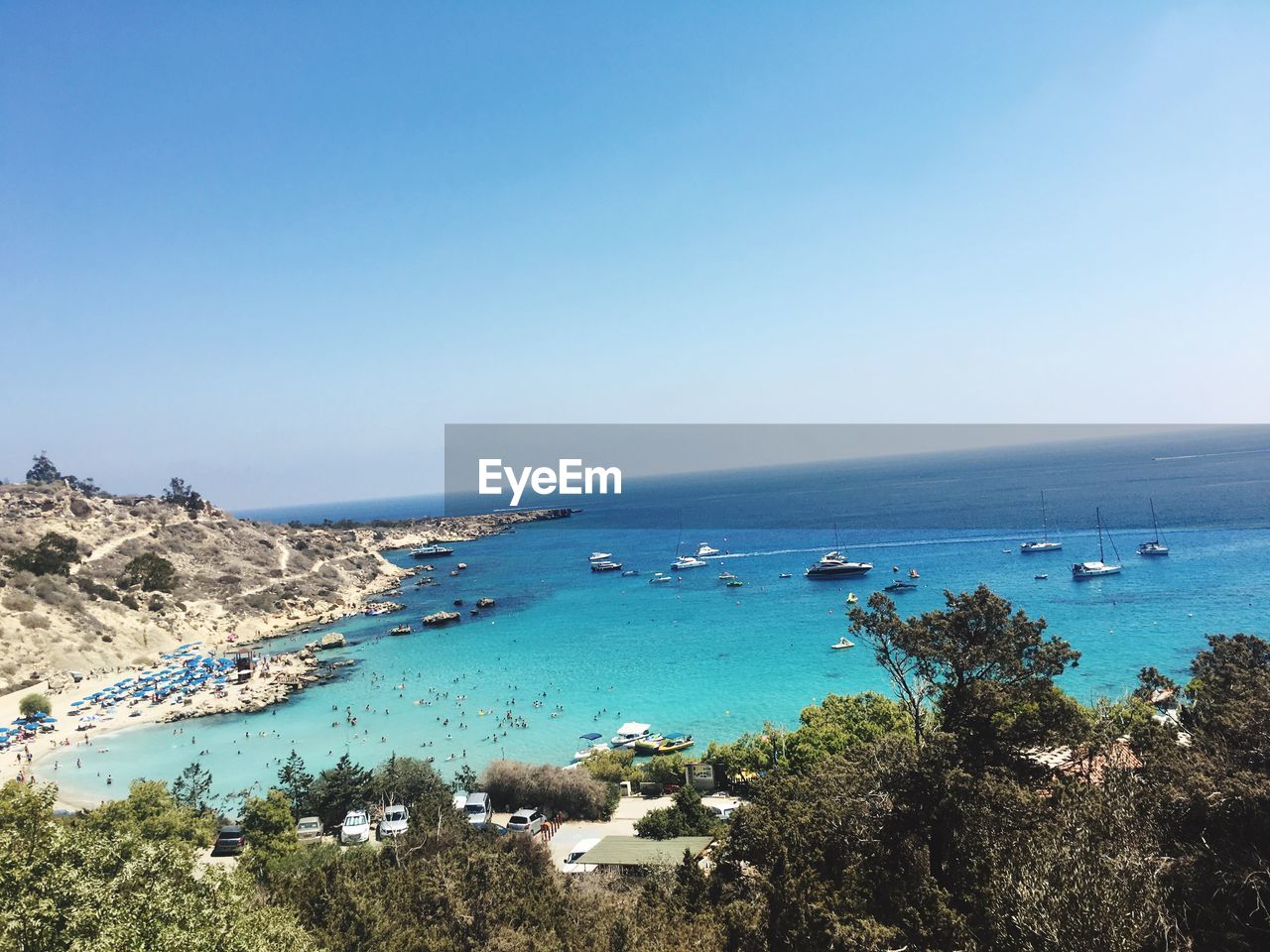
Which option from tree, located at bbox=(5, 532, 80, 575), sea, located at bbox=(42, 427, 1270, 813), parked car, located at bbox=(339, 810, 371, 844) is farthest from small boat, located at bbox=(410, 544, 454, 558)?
parked car, located at bbox=(339, 810, 371, 844)

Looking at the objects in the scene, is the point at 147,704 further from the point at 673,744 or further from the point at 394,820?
the point at 673,744

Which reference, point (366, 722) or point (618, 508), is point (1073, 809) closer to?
point (366, 722)

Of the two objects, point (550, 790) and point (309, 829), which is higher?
point (550, 790)

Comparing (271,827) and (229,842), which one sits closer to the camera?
(271,827)

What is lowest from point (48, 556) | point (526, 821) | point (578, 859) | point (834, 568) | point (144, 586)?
point (526, 821)

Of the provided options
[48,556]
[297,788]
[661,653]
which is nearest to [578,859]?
[297,788]

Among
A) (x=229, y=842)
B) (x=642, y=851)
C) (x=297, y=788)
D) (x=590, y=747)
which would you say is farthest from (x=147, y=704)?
(x=642, y=851)

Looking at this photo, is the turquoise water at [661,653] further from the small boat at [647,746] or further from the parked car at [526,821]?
the parked car at [526,821]

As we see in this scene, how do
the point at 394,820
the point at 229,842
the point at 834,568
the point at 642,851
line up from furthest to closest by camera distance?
1. the point at 834,568
2. the point at 394,820
3. the point at 229,842
4. the point at 642,851

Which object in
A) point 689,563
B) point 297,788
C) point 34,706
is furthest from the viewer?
point 689,563
